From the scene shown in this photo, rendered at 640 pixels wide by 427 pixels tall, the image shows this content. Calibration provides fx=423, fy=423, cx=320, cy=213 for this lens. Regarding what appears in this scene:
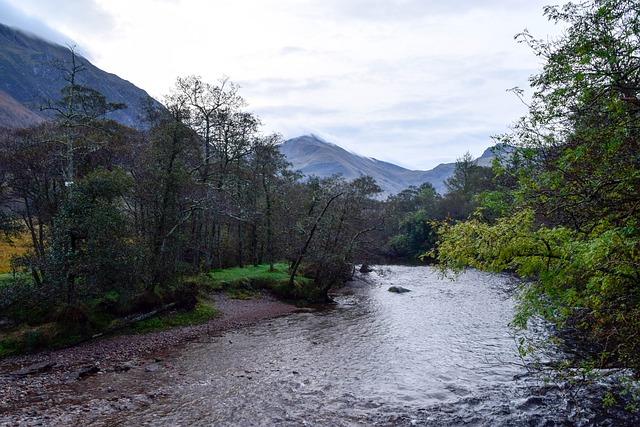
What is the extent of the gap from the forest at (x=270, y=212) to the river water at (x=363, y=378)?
10.1ft

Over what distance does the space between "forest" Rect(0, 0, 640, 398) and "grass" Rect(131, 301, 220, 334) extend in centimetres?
36

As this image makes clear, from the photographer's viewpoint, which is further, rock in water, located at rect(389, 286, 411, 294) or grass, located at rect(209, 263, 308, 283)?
rock in water, located at rect(389, 286, 411, 294)

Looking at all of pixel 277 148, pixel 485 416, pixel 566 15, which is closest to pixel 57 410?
pixel 485 416

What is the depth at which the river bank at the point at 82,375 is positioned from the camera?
12.5m

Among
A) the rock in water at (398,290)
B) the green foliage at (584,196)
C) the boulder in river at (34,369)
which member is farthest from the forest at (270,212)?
the rock in water at (398,290)

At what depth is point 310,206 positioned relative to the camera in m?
45.3

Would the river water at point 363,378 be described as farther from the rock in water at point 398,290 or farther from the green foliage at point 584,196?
the rock in water at point 398,290

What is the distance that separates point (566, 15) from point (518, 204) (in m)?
4.73

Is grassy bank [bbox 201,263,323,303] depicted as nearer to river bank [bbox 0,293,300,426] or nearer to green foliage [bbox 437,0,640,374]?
river bank [bbox 0,293,300,426]

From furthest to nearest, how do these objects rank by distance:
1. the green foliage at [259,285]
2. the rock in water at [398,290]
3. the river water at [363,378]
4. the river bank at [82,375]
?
the rock in water at [398,290] < the green foliage at [259,285] < the river bank at [82,375] < the river water at [363,378]

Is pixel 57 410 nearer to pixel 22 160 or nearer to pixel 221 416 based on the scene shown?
pixel 221 416

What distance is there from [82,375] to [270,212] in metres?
25.8

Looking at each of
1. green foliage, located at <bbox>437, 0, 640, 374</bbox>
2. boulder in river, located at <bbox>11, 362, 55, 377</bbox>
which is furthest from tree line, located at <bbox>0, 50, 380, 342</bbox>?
green foliage, located at <bbox>437, 0, 640, 374</bbox>

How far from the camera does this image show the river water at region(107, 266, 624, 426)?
12172mm
